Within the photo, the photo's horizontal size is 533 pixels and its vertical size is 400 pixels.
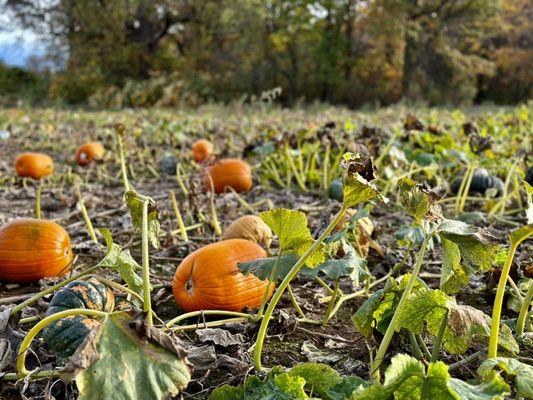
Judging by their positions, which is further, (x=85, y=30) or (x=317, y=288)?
(x=85, y=30)

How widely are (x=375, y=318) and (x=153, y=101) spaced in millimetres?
18326

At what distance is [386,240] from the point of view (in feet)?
10.1

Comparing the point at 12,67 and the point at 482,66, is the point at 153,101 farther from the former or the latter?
the point at 482,66

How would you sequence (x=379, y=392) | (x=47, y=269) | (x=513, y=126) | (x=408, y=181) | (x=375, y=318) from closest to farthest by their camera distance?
(x=379, y=392), (x=408, y=181), (x=375, y=318), (x=47, y=269), (x=513, y=126)

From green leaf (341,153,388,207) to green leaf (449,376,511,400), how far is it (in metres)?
0.43

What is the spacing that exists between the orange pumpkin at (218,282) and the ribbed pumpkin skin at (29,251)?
58 cm

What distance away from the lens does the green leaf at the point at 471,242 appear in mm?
1345

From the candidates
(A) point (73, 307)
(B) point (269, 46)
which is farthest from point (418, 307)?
(B) point (269, 46)

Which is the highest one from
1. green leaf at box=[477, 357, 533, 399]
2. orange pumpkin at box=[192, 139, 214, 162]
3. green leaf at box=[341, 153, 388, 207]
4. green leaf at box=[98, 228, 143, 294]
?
green leaf at box=[341, 153, 388, 207]

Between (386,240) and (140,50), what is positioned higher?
(140,50)

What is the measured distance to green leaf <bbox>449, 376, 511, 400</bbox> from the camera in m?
1.05

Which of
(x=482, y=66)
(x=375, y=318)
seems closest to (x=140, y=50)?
(x=482, y=66)

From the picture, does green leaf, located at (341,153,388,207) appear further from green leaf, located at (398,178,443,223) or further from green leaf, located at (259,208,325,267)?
green leaf, located at (259,208,325,267)

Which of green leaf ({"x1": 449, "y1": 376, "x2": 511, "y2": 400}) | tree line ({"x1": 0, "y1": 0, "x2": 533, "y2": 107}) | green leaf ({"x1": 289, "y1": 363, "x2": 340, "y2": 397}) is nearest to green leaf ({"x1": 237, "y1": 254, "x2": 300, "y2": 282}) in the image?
green leaf ({"x1": 289, "y1": 363, "x2": 340, "y2": 397})
